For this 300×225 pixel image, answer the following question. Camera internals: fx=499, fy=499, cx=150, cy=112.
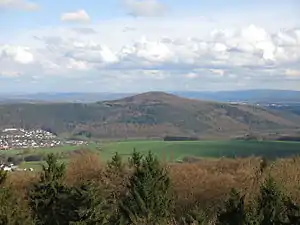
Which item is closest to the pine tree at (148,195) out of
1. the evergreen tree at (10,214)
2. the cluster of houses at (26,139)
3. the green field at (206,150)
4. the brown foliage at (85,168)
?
the evergreen tree at (10,214)

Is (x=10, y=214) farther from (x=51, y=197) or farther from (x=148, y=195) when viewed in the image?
(x=148, y=195)

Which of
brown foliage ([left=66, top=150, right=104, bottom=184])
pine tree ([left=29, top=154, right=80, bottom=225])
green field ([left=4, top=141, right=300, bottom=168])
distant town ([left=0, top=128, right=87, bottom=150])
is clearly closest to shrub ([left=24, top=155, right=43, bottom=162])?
green field ([left=4, top=141, right=300, bottom=168])

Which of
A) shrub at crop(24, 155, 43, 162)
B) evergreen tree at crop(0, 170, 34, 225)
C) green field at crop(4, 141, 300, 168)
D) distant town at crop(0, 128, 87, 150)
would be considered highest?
evergreen tree at crop(0, 170, 34, 225)

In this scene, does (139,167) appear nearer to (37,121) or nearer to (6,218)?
(6,218)

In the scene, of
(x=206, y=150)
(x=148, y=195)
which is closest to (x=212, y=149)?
(x=206, y=150)

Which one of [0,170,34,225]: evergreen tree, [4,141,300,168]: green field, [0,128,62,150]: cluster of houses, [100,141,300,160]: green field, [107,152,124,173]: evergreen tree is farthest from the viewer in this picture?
[0,128,62,150]: cluster of houses

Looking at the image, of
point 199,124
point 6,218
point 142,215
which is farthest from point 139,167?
point 199,124

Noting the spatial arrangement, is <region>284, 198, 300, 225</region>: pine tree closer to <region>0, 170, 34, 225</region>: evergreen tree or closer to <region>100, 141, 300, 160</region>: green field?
<region>0, 170, 34, 225</region>: evergreen tree
